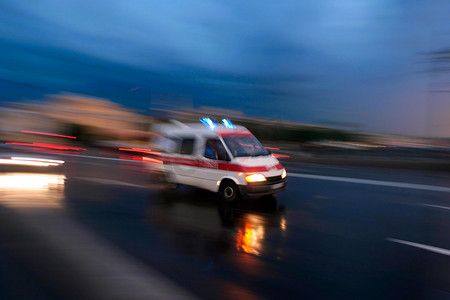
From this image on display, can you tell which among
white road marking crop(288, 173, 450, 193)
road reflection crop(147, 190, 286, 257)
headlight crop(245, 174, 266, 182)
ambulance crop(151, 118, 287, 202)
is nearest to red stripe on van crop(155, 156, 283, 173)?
ambulance crop(151, 118, 287, 202)

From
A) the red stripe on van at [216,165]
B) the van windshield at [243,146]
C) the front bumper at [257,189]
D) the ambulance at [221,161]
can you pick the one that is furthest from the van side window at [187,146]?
the front bumper at [257,189]

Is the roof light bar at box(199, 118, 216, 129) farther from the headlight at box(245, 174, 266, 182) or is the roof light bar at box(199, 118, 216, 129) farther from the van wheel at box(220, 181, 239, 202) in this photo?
the headlight at box(245, 174, 266, 182)

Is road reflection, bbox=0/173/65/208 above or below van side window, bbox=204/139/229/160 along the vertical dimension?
below

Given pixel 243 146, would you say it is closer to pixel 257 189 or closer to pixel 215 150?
pixel 215 150

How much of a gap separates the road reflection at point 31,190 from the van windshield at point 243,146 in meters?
4.23

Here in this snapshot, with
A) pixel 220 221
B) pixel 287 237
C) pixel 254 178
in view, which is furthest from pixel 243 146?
pixel 287 237

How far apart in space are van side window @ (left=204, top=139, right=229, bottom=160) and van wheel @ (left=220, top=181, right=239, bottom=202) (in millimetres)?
641

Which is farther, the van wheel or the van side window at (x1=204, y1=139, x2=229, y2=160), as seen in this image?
the van side window at (x1=204, y1=139, x2=229, y2=160)

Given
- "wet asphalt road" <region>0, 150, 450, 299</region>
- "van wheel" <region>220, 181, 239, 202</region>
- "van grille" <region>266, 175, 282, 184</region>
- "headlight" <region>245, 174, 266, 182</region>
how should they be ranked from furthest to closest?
"van wheel" <region>220, 181, 239, 202</region>, "van grille" <region>266, 175, 282, 184</region>, "headlight" <region>245, 174, 266, 182</region>, "wet asphalt road" <region>0, 150, 450, 299</region>

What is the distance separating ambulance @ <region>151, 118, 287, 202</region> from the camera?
24.8ft

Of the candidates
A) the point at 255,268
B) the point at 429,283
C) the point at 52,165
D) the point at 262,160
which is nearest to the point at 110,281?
the point at 255,268

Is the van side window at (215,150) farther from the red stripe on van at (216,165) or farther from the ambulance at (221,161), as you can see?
the red stripe on van at (216,165)

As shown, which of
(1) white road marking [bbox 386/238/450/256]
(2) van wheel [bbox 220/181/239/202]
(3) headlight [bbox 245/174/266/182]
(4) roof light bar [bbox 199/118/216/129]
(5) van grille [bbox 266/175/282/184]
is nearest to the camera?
(1) white road marking [bbox 386/238/450/256]

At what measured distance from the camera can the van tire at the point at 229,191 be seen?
7727 mm
